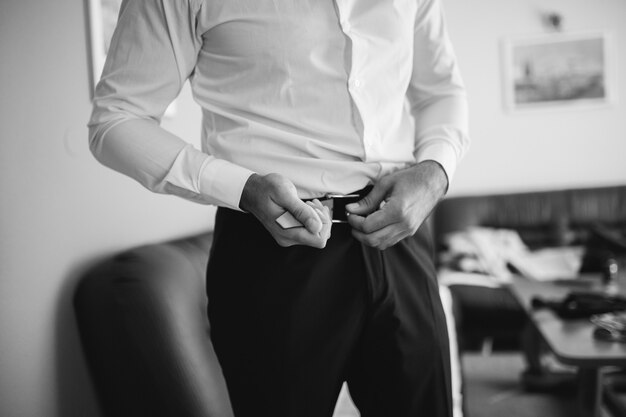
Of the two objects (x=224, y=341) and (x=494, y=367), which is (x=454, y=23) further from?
(x=224, y=341)

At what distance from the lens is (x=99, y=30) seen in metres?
1.55

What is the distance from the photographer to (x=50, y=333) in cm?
134

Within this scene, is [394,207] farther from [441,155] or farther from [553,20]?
[553,20]

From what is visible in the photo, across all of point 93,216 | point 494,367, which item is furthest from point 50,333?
point 494,367

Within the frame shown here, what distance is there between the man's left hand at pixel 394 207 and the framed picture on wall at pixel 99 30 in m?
0.97

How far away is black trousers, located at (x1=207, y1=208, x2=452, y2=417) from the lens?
0.88 meters

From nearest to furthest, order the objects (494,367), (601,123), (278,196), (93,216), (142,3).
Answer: (278,196) → (142,3) → (93,216) → (494,367) → (601,123)

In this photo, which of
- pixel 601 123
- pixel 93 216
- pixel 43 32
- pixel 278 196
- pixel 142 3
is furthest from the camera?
pixel 601 123

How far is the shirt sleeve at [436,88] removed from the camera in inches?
43.1

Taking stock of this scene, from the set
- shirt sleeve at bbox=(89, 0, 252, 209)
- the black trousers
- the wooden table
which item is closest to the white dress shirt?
shirt sleeve at bbox=(89, 0, 252, 209)

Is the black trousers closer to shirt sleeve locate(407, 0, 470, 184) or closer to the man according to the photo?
the man

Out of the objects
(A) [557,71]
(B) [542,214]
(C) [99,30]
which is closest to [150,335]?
(C) [99,30]

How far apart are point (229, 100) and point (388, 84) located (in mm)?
280

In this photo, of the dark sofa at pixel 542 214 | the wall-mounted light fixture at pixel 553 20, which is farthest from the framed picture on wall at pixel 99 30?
the wall-mounted light fixture at pixel 553 20
